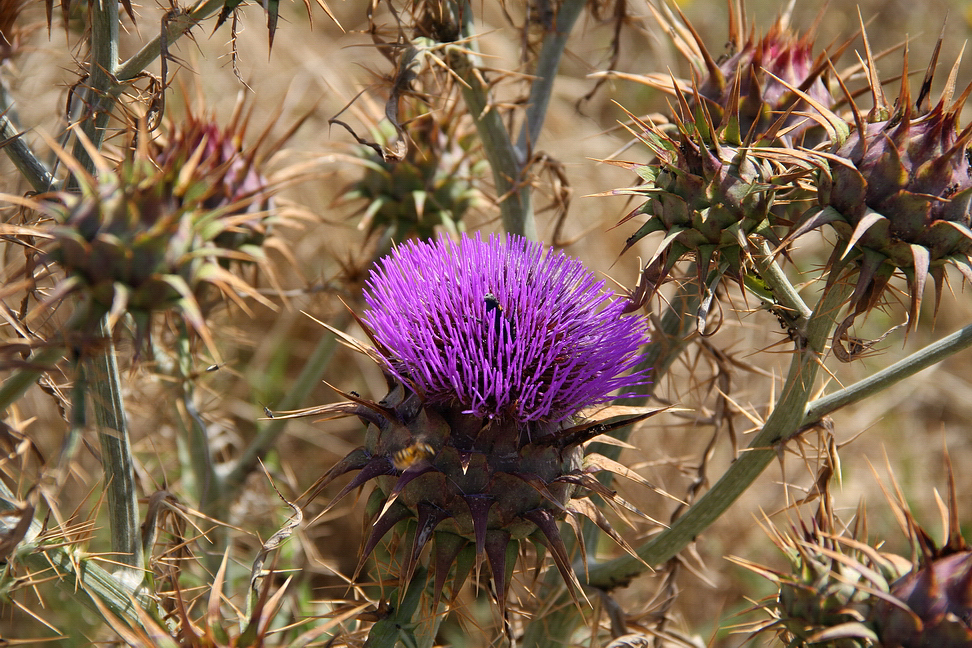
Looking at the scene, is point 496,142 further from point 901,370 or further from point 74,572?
point 74,572

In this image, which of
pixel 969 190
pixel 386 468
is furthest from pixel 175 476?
pixel 969 190

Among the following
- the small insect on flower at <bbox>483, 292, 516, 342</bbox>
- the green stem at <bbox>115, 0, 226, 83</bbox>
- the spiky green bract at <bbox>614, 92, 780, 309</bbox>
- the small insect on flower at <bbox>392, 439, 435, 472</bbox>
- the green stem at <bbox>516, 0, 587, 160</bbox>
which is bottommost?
Answer: the small insect on flower at <bbox>392, 439, 435, 472</bbox>

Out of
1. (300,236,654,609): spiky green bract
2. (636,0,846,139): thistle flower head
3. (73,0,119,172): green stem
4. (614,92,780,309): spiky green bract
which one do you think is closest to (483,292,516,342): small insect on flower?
(300,236,654,609): spiky green bract

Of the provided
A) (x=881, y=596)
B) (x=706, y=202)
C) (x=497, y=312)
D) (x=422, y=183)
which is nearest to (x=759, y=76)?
(x=706, y=202)

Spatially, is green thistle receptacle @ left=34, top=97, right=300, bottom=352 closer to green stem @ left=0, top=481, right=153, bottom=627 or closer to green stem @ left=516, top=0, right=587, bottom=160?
green stem @ left=0, top=481, right=153, bottom=627

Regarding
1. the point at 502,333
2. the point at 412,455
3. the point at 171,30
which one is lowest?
the point at 412,455

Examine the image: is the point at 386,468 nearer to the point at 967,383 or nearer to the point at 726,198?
the point at 726,198
